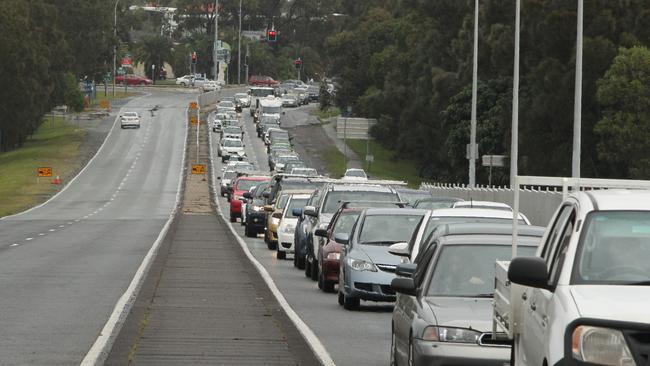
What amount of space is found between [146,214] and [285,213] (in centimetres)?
3464

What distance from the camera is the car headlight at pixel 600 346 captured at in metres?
8.12

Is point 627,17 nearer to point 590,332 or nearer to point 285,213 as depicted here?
point 285,213

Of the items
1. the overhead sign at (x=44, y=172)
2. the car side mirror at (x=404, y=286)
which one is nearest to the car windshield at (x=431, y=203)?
the car side mirror at (x=404, y=286)

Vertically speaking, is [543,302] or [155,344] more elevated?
[543,302]

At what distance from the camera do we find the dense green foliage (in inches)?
2613

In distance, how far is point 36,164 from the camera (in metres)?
109

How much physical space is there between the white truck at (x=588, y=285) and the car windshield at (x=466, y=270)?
2828 mm

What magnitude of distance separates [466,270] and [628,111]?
54012 mm

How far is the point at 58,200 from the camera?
85312 millimetres

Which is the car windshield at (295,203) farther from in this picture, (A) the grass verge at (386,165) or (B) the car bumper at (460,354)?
(A) the grass verge at (386,165)

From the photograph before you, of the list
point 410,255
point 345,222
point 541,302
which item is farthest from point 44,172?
point 541,302

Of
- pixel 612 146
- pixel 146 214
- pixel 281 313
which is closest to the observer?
pixel 281 313

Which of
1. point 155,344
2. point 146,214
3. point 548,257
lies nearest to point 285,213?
point 155,344

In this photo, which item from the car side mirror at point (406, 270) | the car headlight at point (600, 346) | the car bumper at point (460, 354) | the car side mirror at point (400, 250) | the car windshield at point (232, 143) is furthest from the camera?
the car windshield at point (232, 143)
